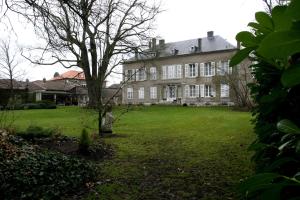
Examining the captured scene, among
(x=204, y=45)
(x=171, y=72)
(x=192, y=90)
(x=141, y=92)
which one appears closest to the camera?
(x=204, y=45)

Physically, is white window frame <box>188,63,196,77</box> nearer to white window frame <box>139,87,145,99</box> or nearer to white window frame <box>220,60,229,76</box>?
white window frame <box>220,60,229,76</box>

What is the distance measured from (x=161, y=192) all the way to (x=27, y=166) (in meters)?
2.44

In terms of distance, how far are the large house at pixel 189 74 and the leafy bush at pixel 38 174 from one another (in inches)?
1529

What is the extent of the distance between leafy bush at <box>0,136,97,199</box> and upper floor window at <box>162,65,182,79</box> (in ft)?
155

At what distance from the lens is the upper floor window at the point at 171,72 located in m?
54.1

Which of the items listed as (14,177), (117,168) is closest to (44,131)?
(117,168)

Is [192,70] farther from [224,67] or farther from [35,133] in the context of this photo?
[35,133]

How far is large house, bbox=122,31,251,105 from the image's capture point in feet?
158

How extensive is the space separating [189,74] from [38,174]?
47.3 meters

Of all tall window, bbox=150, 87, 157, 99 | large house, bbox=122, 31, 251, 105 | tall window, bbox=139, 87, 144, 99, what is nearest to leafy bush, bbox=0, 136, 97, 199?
large house, bbox=122, 31, 251, 105

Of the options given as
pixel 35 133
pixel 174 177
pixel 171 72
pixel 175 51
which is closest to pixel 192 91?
pixel 171 72

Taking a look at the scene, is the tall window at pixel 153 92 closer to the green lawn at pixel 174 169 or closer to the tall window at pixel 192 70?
the tall window at pixel 192 70

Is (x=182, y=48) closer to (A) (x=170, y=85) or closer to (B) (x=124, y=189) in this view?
(A) (x=170, y=85)

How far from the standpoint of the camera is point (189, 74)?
52.6 m
